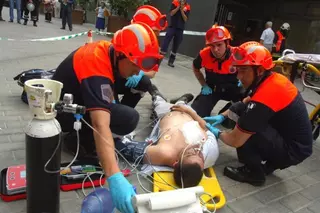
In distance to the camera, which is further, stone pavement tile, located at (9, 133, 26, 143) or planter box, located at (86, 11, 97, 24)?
planter box, located at (86, 11, 97, 24)

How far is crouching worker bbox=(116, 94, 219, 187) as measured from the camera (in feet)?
7.58

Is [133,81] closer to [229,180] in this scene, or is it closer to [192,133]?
[192,133]

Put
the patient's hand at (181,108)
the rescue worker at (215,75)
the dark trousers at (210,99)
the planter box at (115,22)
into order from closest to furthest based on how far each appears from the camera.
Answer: the patient's hand at (181,108)
the rescue worker at (215,75)
the dark trousers at (210,99)
the planter box at (115,22)

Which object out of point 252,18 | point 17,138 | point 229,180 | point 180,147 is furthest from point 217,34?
point 252,18

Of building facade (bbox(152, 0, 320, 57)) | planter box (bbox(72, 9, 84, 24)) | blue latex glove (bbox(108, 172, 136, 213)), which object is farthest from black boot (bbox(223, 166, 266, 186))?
planter box (bbox(72, 9, 84, 24))

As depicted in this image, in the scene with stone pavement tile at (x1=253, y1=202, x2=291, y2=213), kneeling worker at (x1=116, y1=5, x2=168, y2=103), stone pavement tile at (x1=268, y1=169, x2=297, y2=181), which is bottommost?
stone pavement tile at (x1=268, y1=169, x2=297, y2=181)

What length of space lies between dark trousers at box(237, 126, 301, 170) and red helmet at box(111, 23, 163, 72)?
1270 millimetres

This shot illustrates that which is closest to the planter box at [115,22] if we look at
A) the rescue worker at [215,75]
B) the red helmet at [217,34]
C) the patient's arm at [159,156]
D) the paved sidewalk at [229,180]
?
the paved sidewalk at [229,180]

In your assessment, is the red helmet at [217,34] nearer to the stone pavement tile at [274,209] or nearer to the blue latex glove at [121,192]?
the stone pavement tile at [274,209]

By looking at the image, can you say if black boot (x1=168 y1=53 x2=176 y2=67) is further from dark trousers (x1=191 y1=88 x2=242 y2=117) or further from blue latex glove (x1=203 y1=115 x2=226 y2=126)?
blue latex glove (x1=203 y1=115 x2=226 y2=126)

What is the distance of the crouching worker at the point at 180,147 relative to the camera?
2311 millimetres

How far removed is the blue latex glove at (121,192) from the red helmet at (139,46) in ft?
2.32

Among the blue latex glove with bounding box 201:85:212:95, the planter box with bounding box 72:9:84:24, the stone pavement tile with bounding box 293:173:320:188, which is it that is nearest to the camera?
the stone pavement tile with bounding box 293:173:320:188

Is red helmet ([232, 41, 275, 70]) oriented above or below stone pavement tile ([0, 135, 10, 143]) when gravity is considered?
above
